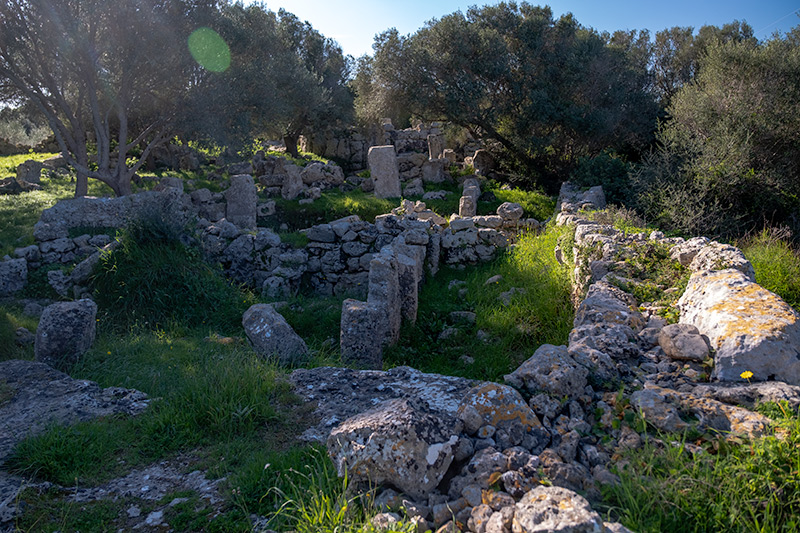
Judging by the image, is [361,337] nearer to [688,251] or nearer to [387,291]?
[387,291]

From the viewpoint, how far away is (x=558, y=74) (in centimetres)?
1919

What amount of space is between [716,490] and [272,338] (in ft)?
17.2

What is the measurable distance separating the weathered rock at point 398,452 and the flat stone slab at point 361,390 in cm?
65

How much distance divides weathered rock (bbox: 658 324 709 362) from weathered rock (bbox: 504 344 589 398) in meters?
0.83

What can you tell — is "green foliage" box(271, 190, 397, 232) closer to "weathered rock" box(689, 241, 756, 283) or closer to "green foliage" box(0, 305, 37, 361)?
"green foliage" box(0, 305, 37, 361)

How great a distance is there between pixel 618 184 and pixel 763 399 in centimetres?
1217

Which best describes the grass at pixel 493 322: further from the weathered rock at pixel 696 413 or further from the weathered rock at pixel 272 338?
the weathered rock at pixel 696 413

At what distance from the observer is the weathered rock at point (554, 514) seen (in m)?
2.11

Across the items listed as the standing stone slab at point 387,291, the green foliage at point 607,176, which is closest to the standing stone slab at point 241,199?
the standing stone slab at point 387,291

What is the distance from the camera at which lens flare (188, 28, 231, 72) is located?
16625 millimetres

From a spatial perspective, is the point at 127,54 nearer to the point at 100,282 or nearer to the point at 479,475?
the point at 100,282

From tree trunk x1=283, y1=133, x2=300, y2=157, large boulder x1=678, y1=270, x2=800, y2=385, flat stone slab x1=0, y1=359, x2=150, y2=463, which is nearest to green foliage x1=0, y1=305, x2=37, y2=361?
flat stone slab x1=0, y1=359, x2=150, y2=463

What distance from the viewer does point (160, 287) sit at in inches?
323

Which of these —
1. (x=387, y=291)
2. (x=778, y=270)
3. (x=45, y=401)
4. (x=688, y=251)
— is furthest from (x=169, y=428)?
(x=778, y=270)
